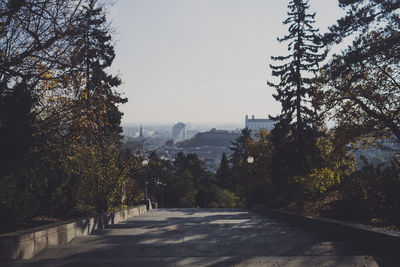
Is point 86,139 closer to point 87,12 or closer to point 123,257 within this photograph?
point 87,12

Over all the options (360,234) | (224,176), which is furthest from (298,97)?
(224,176)

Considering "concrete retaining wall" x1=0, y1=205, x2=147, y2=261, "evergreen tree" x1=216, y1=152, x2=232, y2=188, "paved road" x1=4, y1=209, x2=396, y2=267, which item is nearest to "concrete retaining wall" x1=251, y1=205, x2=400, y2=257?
"paved road" x1=4, y1=209, x2=396, y2=267

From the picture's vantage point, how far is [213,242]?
18.5 ft

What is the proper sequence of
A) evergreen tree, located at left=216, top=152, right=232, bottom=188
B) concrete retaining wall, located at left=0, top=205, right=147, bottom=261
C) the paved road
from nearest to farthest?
1. the paved road
2. concrete retaining wall, located at left=0, top=205, right=147, bottom=261
3. evergreen tree, located at left=216, top=152, right=232, bottom=188

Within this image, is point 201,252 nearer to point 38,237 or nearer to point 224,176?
point 38,237

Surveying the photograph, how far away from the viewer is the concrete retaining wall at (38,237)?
15.2 feet

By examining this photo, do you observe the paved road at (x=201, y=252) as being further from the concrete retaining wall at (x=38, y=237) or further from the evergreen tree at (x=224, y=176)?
the evergreen tree at (x=224, y=176)

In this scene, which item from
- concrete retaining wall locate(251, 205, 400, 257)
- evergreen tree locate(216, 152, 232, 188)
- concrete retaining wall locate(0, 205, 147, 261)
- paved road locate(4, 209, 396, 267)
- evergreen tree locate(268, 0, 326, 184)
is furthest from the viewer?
evergreen tree locate(216, 152, 232, 188)

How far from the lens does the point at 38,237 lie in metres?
5.16

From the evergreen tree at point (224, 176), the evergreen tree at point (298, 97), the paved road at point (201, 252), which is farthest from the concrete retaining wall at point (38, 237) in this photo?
the evergreen tree at point (224, 176)

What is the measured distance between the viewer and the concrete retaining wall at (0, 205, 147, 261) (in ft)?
15.2

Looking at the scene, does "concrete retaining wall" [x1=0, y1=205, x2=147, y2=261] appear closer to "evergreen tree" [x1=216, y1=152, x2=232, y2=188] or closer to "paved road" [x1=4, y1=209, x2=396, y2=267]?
"paved road" [x1=4, y1=209, x2=396, y2=267]

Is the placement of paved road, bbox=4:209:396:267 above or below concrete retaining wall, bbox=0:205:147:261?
below

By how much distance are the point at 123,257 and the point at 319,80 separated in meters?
10.4
